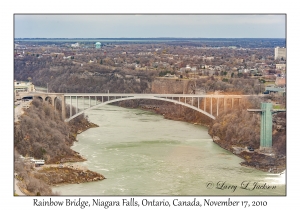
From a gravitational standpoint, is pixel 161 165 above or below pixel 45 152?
below

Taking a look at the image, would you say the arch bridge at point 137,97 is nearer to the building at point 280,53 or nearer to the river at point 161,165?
the river at point 161,165

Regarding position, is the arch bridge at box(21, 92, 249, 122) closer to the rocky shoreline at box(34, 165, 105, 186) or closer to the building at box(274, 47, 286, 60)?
the building at box(274, 47, 286, 60)

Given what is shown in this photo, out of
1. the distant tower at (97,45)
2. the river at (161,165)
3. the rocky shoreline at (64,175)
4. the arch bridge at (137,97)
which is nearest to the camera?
the river at (161,165)

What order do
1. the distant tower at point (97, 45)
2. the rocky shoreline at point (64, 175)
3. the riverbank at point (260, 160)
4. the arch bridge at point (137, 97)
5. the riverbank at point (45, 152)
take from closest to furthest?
the riverbank at point (45, 152), the rocky shoreline at point (64, 175), the riverbank at point (260, 160), the arch bridge at point (137, 97), the distant tower at point (97, 45)

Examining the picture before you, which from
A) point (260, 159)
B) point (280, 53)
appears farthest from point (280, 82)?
point (260, 159)

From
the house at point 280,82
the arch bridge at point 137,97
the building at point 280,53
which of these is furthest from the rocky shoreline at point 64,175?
the building at point 280,53

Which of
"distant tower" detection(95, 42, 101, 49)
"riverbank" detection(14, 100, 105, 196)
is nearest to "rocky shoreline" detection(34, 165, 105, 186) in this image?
"riverbank" detection(14, 100, 105, 196)

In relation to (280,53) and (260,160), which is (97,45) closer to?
(280,53)

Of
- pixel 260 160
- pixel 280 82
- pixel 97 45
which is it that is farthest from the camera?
pixel 97 45
